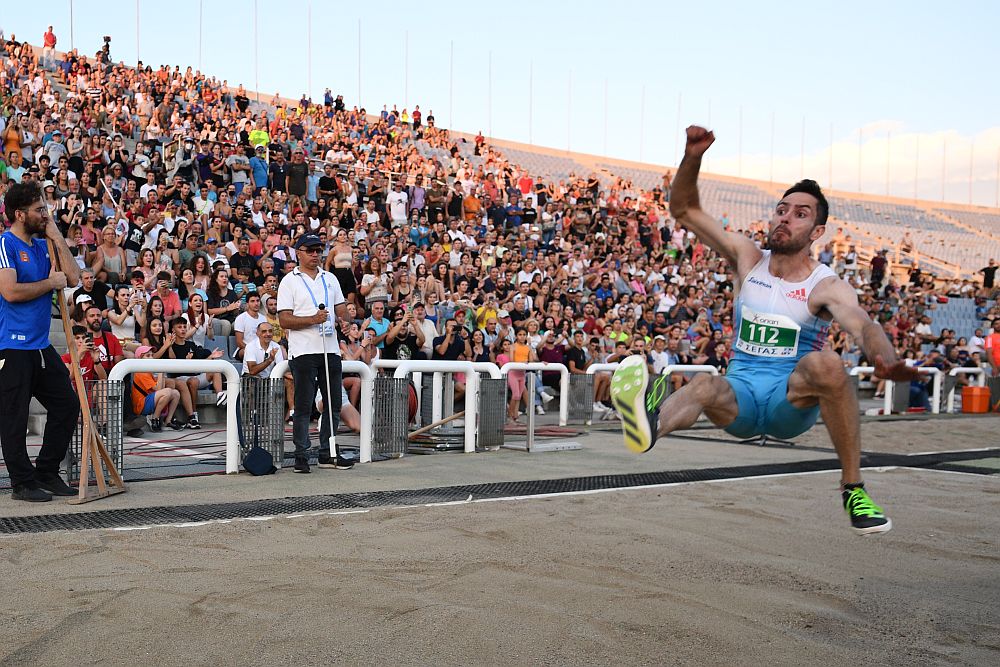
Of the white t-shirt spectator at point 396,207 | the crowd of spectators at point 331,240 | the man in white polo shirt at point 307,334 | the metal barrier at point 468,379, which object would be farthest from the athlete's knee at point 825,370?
the white t-shirt spectator at point 396,207

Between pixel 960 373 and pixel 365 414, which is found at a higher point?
pixel 365 414

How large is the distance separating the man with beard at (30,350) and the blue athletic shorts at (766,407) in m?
4.74

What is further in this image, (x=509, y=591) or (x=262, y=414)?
(x=262, y=414)

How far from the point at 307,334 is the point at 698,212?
14.5 feet

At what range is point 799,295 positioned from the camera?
17.4ft

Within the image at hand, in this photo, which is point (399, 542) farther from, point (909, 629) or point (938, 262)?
point (938, 262)

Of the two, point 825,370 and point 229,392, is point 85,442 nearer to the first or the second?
point 229,392

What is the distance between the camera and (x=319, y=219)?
17.9 metres

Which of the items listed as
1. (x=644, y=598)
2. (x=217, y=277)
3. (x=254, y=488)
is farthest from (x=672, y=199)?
(x=217, y=277)

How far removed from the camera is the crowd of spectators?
12641mm

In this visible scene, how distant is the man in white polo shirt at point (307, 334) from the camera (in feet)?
28.7

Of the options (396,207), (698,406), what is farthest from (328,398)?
(396,207)

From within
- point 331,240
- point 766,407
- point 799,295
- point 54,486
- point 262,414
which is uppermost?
point 331,240

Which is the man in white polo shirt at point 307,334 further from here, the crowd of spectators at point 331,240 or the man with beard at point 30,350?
the crowd of spectators at point 331,240
